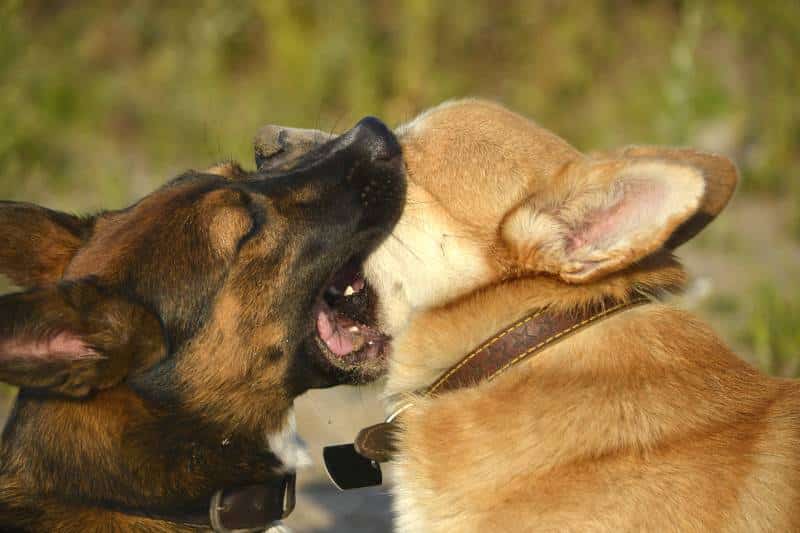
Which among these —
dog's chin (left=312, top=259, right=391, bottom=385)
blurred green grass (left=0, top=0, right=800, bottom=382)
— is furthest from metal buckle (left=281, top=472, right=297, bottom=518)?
blurred green grass (left=0, top=0, right=800, bottom=382)

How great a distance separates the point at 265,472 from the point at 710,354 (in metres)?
1.54

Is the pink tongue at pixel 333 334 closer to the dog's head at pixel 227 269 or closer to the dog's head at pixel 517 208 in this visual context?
the dog's head at pixel 227 269

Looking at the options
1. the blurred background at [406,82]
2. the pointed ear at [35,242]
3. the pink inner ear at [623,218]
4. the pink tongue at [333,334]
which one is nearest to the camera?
the pink inner ear at [623,218]

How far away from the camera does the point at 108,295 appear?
106 inches

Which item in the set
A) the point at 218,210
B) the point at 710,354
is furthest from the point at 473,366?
the point at 218,210

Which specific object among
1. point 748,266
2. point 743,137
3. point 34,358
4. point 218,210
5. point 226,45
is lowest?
point 34,358

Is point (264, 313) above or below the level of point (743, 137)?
below

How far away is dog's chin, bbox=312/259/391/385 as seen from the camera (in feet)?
10.4

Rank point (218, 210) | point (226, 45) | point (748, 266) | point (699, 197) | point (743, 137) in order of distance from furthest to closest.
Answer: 1. point (226, 45)
2. point (743, 137)
3. point (748, 266)
4. point (218, 210)
5. point (699, 197)

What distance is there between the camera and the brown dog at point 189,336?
276 centimetres

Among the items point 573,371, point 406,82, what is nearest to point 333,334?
point 573,371

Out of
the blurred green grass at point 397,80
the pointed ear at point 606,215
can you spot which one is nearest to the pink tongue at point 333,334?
the pointed ear at point 606,215

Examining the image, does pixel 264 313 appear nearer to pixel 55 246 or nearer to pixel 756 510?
pixel 55 246

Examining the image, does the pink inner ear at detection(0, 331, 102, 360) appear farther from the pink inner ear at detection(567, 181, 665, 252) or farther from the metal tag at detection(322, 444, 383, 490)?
the pink inner ear at detection(567, 181, 665, 252)
